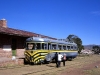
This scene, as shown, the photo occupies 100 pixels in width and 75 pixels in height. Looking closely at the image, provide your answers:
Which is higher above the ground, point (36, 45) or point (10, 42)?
point (10, 42)

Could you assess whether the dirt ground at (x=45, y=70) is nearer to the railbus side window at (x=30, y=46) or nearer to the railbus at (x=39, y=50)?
the railbus at (x=39, y=50)

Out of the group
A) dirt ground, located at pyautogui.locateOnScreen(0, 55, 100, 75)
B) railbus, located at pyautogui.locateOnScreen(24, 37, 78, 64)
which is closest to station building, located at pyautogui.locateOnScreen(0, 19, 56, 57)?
railbus, located at pyautogui.locateOnScreen(24, 37, 78, 64)

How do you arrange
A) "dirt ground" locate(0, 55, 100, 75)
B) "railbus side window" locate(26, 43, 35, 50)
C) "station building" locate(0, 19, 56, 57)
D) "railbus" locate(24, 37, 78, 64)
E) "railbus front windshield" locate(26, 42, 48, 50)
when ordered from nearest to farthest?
"dirt ground" locate(0, 55, 100, 75) → "station building" locate(0, 19, 56, 57) → "railbus" locate(24, 37, 78, 64) → "railbus front windshield" locate(26, 42, 48, 50) → "railbus side window" locate(26, 43, 35, 50)

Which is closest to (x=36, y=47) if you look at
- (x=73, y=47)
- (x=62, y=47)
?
(x=62, y=47)

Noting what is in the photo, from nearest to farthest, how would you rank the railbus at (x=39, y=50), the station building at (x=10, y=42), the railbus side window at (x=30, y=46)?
the station building at (x=10, y=42)
the railbus at (x=39, y=50)
the railbus side window at (x=30, y=46)

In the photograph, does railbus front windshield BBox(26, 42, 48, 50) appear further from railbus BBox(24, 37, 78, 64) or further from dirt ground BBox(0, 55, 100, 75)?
dirt ground BBox(0, 55, 100, 75)

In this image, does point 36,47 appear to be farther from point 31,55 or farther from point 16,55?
point 16,55

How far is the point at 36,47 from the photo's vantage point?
22.7 m

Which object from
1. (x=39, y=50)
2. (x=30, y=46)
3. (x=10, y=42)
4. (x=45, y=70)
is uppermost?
(x=10, y=42)

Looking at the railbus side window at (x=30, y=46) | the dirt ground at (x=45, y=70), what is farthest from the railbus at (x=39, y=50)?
the dirt ground at (x=45, y=70)

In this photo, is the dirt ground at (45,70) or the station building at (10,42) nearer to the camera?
the dirt ground at (45,70)

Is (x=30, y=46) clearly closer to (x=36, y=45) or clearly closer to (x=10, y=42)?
(x=36, y=45)

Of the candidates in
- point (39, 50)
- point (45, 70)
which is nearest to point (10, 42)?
point (39, 50)

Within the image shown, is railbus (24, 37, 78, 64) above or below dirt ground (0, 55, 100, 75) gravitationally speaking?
above
